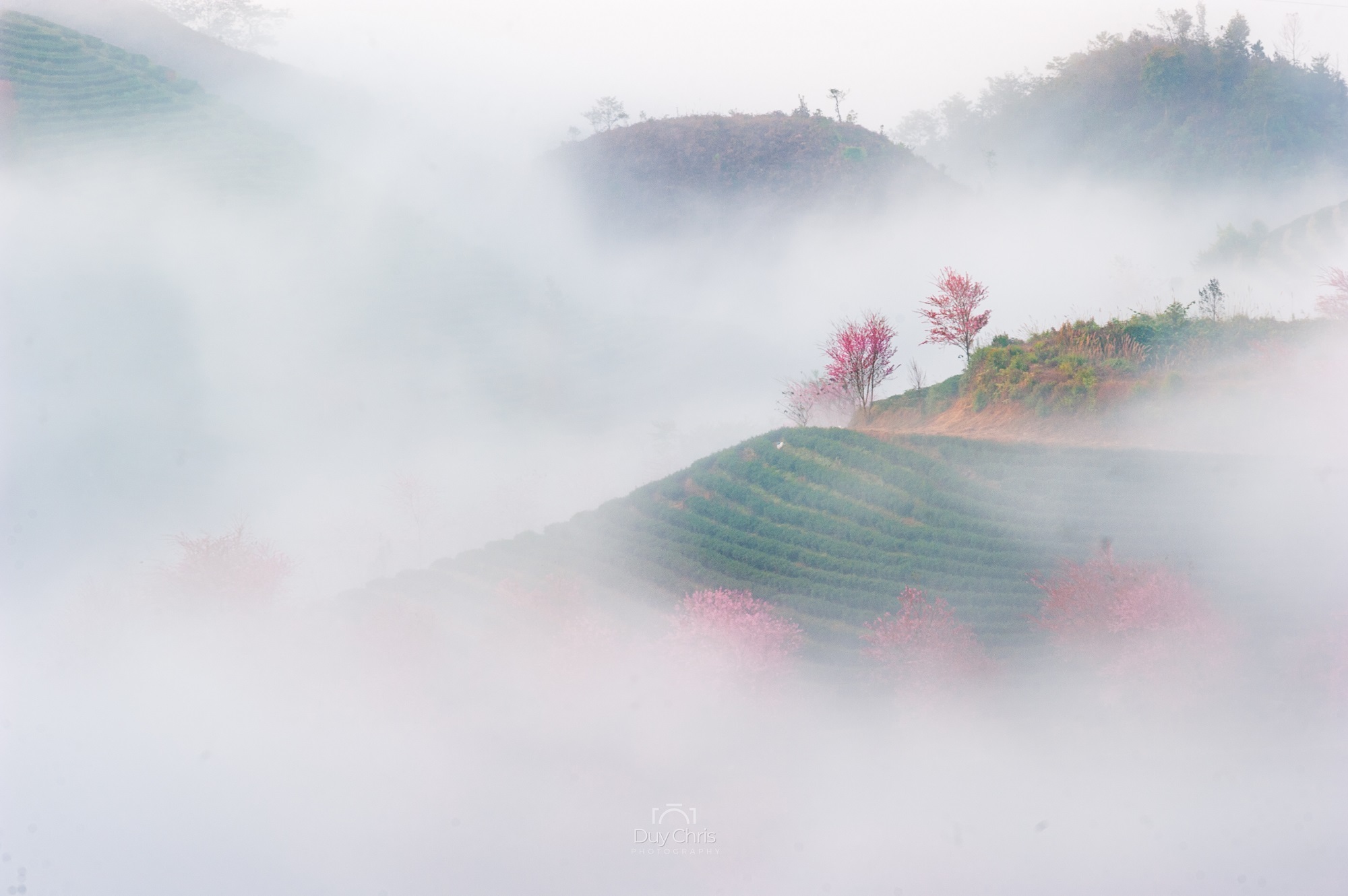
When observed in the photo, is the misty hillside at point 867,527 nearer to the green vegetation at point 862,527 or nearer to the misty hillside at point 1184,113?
the green vegetation at point 862,527

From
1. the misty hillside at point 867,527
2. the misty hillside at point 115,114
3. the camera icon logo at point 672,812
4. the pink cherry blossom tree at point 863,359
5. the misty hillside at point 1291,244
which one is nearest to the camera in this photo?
the camera icon logo at point 672,812

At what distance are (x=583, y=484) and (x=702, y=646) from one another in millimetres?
31985

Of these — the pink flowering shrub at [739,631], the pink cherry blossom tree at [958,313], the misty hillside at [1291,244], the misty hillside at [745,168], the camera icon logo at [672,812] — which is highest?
the misty hillside at [745,168]

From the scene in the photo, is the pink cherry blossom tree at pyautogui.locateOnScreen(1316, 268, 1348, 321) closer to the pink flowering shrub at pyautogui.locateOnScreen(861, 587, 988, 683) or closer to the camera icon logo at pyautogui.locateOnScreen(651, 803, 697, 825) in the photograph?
the pink flowering shrub at pyautogui.locateOnScreen(861, 587, 988, 683)

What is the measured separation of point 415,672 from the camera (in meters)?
21.5

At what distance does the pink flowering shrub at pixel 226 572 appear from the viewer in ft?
81.6

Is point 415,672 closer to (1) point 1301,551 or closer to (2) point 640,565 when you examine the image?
(2) point 640,565

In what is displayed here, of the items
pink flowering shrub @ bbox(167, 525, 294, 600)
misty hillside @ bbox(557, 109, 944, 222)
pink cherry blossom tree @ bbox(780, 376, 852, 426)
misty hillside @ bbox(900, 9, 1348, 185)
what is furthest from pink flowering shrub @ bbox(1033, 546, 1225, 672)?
misty hillside @ bbox(900, 9, 1348, 185)

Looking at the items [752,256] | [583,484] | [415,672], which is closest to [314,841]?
[415,672]

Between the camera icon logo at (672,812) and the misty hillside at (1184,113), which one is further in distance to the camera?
the misty hillside at (1184,113)

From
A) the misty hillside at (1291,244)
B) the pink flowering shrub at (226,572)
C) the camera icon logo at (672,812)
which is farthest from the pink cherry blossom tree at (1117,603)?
the misty hillside at (1291,244)

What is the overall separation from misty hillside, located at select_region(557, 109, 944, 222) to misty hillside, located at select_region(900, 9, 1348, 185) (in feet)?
58.4

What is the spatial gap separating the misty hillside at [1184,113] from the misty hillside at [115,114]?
72.0 m

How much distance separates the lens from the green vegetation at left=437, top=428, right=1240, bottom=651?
68.8ft
